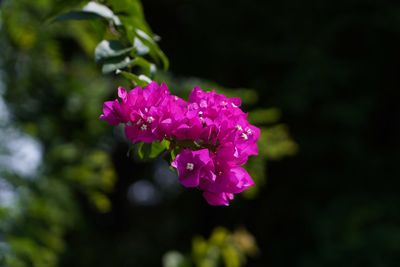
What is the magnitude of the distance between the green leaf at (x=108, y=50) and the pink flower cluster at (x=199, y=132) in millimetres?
328

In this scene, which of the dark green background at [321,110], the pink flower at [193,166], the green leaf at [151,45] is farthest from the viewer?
the dark green background at [321,110]

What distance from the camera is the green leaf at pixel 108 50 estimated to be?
118 centimetres

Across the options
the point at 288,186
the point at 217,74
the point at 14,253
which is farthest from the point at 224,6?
the point at 14,253

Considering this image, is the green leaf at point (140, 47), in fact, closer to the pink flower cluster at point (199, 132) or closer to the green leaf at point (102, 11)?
the green leaf at point (102, 11)

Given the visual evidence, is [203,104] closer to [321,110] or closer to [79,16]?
[79,16]

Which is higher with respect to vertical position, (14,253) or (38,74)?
(38,74)

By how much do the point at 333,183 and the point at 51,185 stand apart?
88.2 inches

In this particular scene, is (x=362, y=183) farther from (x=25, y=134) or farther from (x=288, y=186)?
(x=25, y=134)

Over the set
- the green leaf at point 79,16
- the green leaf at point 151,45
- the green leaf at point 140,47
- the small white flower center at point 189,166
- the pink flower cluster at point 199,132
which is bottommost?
the small white flower center at point 189,166

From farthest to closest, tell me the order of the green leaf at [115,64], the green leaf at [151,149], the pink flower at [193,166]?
the green leaf at [115,64]
the green leaf at [151,149]
the pink flower at [193,166]

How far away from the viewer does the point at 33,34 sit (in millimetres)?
2807

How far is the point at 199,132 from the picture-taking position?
835 mm

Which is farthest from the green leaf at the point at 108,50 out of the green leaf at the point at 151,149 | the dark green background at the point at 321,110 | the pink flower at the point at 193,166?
the dark green background at the point at 321,110

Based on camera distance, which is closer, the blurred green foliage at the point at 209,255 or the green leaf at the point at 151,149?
the green leaf at the point at 151,149
